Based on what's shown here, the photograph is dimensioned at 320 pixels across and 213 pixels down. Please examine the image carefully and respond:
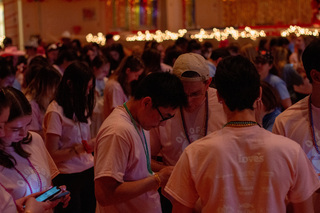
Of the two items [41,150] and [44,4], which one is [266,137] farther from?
[44,4]

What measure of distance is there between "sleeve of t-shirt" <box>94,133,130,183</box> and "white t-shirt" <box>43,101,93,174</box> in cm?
132

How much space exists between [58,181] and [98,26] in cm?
2216

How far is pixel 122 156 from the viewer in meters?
2.39

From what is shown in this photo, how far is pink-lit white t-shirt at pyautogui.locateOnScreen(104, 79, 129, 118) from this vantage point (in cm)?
532

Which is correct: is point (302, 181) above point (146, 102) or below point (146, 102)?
below

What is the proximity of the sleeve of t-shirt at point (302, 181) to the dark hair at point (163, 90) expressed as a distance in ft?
2.25

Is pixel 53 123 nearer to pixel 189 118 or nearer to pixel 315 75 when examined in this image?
pixel 189 118

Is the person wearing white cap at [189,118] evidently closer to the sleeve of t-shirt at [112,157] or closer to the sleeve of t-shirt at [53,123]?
the sleeve of t-shirt at [112,157]

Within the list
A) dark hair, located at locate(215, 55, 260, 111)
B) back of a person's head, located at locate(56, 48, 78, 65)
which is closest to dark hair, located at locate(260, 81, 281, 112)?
dark hair, located at locate(215, 55, 260, 111)

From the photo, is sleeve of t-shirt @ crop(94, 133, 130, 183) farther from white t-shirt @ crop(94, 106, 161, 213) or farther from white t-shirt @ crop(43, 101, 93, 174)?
white t-shirt @ crop(43, 101, 93, 174)

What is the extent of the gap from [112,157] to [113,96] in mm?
2998

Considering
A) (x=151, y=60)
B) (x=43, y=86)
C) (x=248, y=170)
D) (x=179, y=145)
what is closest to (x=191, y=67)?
Answer: (x=179, y=145)

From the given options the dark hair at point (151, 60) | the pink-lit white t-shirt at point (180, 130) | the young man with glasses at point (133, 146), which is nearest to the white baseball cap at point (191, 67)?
the pink-lit white t-shirt at point (180, 130)

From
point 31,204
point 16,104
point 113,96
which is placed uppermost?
point 16,104
